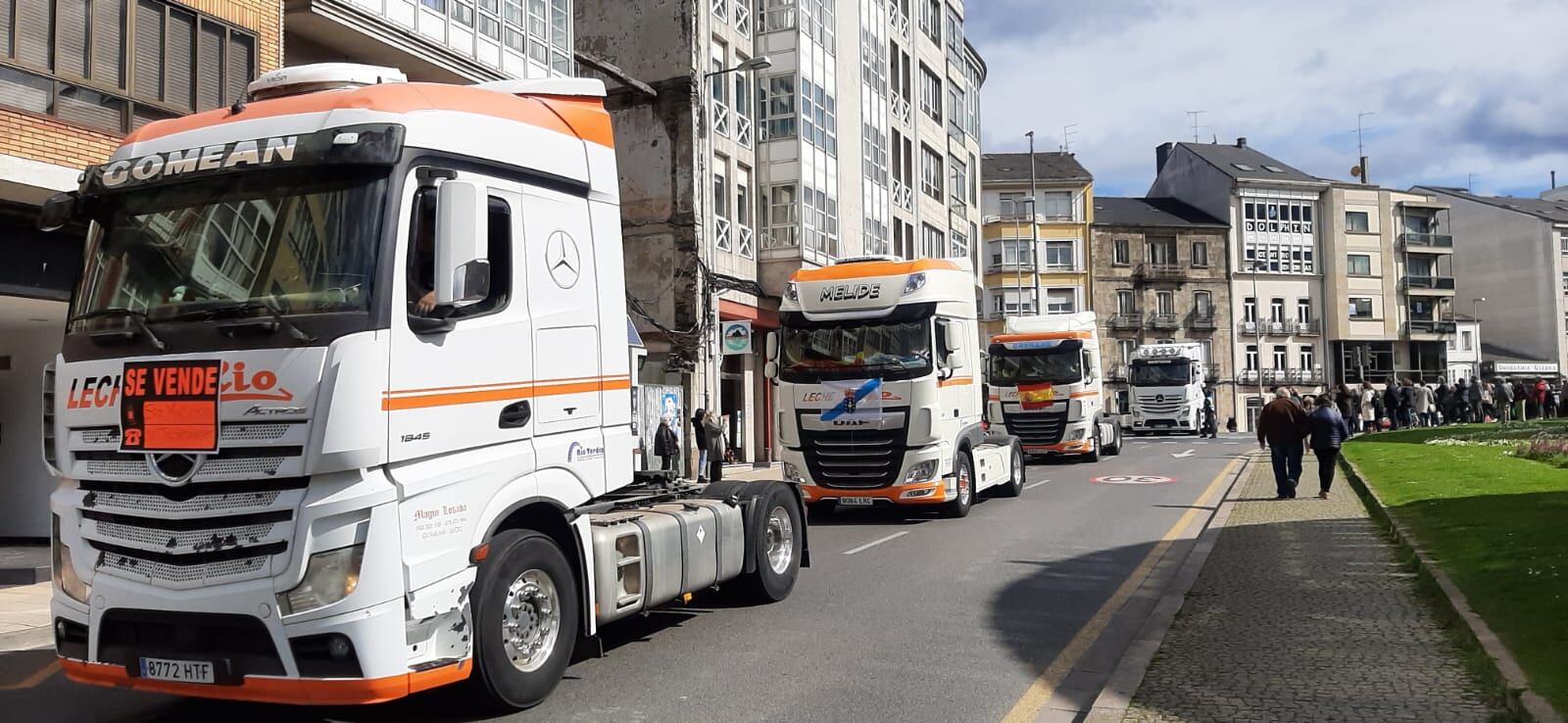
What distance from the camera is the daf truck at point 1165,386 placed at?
144ft

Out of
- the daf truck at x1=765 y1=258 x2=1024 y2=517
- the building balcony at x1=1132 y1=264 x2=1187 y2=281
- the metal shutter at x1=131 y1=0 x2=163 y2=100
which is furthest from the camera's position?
the building balcony at x1=1132 y1=264 x2=1187 y2=281

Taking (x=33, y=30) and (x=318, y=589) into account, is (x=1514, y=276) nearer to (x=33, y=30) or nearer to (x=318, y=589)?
(x=33, y=30)

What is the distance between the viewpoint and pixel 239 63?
15039 millimetres

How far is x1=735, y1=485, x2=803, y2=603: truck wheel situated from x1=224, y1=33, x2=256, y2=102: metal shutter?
917cm

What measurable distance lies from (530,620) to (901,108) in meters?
38.8

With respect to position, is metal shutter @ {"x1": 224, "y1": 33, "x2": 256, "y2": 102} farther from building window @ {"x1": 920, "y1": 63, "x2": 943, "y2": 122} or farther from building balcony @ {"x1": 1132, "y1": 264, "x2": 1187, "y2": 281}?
building balcony @ {"x1": 1132, "y1": 264, "x2": 1187, "y2": 281}

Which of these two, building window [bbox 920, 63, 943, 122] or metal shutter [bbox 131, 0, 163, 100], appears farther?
building window [bbox 920, 63, 943, 122]

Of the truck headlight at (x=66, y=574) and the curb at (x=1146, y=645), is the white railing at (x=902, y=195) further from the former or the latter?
the truck headlight at (x=66, y=574)

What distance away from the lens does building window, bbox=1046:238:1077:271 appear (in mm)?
76912

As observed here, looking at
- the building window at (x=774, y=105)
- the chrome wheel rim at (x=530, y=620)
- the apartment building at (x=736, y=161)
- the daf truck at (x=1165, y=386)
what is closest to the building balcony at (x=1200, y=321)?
the daf truck at (x=1165, y=386)

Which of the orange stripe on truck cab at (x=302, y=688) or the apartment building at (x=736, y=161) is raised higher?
the apartment building at (x=736, y=161)

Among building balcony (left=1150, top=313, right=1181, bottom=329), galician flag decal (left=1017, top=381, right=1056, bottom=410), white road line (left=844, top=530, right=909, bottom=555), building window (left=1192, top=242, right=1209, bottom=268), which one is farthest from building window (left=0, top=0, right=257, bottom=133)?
building window (left=1192, top=242, right=1209, bottom=268)

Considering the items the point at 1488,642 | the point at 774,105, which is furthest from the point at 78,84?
the point at 774,105

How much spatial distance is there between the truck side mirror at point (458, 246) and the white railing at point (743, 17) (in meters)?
28.4
